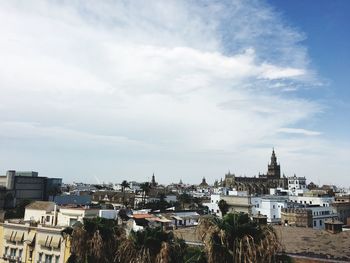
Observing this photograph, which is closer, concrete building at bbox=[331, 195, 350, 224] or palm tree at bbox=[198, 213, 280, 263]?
palm tree at bbox=[198, 213, 280, 263]

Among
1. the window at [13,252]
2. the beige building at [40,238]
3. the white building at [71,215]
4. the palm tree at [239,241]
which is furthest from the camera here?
the white building at [71,215]

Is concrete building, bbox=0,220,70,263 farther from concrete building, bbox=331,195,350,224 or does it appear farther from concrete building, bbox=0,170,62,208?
concrete building, bbox=331,195,350,224

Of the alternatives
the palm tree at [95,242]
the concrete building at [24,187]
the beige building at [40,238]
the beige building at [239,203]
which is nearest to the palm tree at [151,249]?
the palm tree at [95,242]

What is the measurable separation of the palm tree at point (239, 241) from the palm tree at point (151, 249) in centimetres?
537

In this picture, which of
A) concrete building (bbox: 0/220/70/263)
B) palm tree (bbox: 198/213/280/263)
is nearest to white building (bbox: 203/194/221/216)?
concrete building (bbox: 0/220/70/263)

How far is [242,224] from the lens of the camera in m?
20.6

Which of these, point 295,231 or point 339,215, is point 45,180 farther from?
point 295,231

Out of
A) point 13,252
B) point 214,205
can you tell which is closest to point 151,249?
point 13,252

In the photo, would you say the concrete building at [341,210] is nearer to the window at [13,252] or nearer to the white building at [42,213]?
the white building at [42,213]

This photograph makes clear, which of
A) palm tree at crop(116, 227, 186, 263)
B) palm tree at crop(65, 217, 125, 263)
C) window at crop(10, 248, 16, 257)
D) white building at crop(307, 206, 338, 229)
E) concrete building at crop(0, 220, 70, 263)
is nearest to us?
palm tree at crop(116, 227, 186, 263)

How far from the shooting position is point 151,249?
85.6 ft

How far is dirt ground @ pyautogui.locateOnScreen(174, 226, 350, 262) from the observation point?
32797mm

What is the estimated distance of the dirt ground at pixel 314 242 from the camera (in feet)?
108

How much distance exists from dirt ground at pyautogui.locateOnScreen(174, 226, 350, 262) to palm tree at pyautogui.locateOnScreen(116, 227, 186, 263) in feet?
12.7
